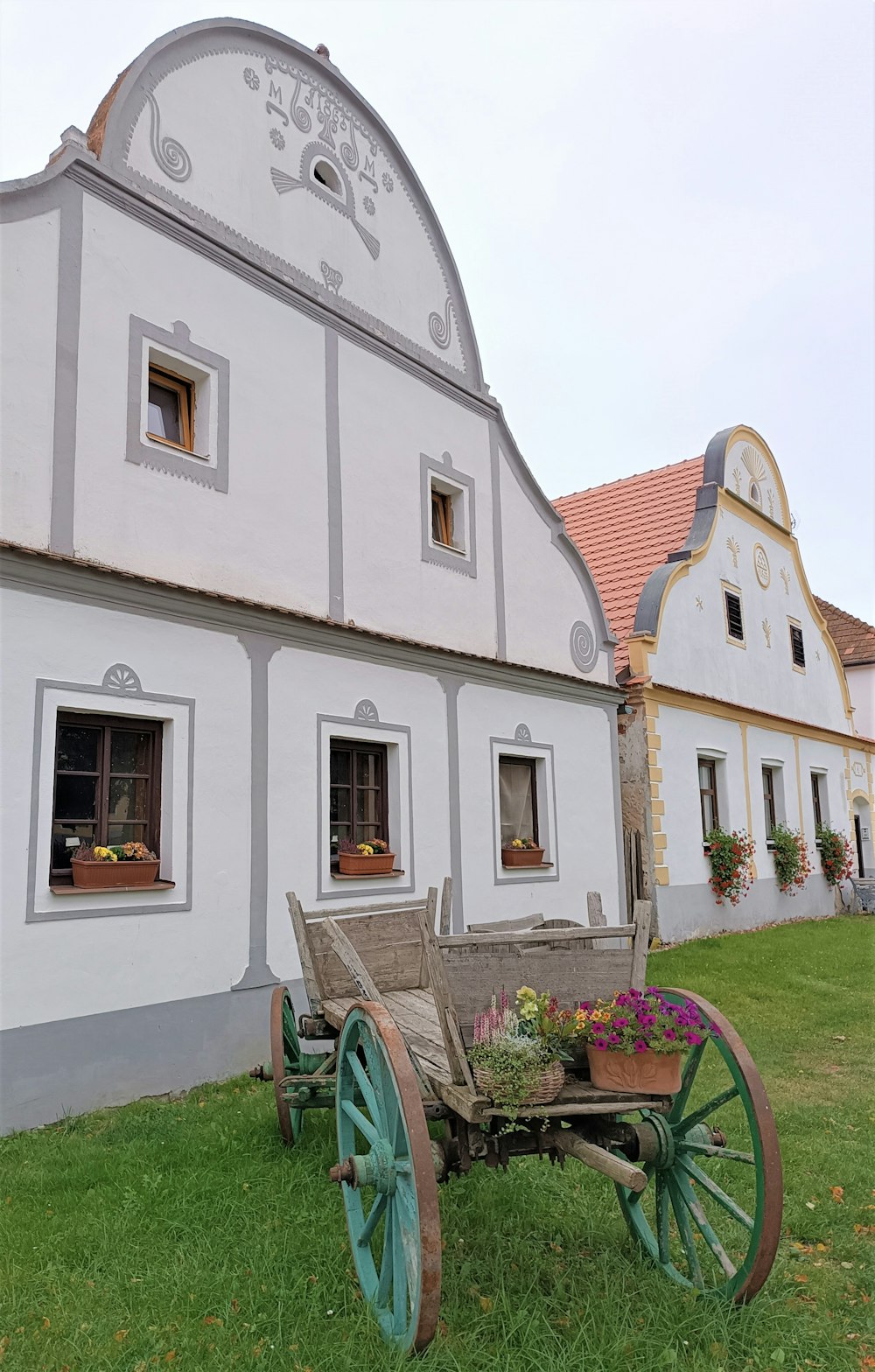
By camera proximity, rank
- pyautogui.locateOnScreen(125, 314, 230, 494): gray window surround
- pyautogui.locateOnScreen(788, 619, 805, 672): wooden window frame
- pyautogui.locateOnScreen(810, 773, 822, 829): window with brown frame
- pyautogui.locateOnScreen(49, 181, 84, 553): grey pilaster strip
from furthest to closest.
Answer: pyautogui.locateOnScreen(810, 773, 822, 829): window with brown frame < pyautogui.locateOnScreen(788, 619, 805, 672): wooden window frame < pyautogui.locateOnScreen(125, 314, 230, 494): gray window surround < pyautogui.locateOnScreen(49, 181, 84, 553): grey pilaster strip

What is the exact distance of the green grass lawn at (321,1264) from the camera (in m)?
3.19

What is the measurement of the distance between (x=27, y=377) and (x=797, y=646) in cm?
1543

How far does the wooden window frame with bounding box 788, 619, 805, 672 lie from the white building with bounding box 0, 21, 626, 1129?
8.94m

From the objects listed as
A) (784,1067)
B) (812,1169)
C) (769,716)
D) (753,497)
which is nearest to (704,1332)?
(812,1169)

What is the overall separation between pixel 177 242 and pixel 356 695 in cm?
384

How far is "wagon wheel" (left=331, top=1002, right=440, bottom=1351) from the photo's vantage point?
2826 millimetres

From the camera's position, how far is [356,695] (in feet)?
27.5

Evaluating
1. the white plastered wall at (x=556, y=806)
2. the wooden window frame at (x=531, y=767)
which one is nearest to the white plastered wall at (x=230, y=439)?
the white plastered wall at (x=556, y=806)

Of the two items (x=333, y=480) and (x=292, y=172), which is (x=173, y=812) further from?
(x=292, y=172)

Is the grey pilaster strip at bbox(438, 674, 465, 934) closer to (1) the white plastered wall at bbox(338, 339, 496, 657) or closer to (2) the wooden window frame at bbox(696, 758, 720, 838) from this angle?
(1) the white plastered wall at bbox(338, 339, 496, 657)

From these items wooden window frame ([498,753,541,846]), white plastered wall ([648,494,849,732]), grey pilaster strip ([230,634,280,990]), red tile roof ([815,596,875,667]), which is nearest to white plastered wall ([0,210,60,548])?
grey pilaster strip ([230,634,280,990])

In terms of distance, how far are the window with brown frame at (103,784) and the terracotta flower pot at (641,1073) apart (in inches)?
162

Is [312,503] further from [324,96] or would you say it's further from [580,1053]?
[580,1053]

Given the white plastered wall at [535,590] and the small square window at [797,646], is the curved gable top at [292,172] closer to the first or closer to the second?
the white plastered wall at [535,590]
